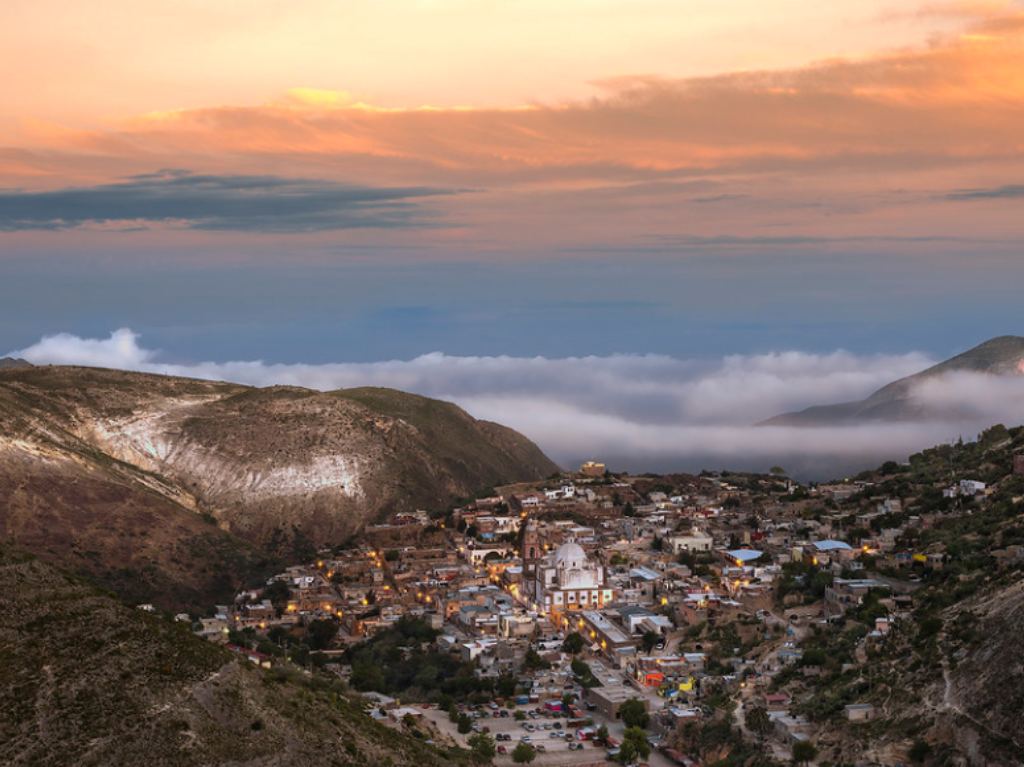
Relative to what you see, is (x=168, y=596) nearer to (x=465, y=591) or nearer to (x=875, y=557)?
(x=465, y=591)

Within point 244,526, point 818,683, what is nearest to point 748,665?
point 818,683

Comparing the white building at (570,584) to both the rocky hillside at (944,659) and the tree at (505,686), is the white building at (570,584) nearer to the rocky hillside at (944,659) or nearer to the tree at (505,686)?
the tree at (505,686)

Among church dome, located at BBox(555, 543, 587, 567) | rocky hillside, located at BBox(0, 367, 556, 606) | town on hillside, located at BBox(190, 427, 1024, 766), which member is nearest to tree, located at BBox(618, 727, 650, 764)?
town on hillside, located at BBox(190, 427, 1024, 766)

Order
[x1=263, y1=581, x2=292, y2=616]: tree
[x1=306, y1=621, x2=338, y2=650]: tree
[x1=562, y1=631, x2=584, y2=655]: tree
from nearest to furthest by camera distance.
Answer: [x1=562, y1=631, x2=584, y2=655]: tree
[x1=306, y1=621, x2=338, y2=650]: tree
[x1=263, y1=581, x2=292, y2=616]: tree

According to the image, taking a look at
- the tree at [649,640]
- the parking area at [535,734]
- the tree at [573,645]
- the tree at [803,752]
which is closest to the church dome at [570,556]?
the tree at [573,645]

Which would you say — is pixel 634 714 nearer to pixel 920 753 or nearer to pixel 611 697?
pixel 611 697

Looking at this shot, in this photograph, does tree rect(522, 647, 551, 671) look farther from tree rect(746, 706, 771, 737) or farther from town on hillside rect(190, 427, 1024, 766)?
tree rect(746, 706, 771, 737)

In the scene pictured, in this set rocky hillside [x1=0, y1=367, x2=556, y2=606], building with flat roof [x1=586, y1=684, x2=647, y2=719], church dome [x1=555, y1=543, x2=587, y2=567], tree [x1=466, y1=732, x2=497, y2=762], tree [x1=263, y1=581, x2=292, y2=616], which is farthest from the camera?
rocky hillside [x1=0, y1=367, x2=556, y2=606]
